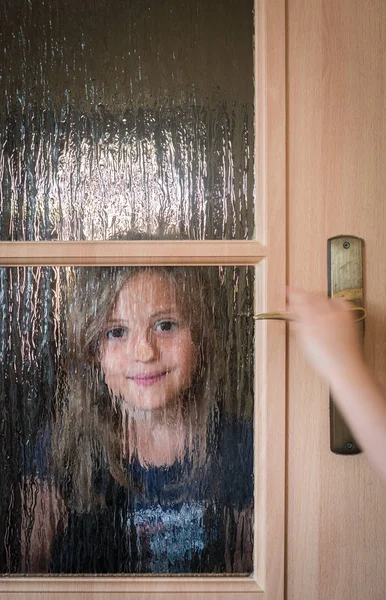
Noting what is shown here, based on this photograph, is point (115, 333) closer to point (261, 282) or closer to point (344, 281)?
point (261, 282)

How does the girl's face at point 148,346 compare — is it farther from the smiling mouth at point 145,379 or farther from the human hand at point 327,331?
the human hand at point 327,331

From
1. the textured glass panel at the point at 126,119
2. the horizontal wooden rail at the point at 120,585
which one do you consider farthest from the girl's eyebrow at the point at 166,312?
the horizontal wooden rail at the point at 120,585

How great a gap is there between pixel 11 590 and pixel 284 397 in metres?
0.55

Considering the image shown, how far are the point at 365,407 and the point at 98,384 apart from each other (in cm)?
44

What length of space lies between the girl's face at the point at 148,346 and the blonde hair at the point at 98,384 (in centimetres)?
1

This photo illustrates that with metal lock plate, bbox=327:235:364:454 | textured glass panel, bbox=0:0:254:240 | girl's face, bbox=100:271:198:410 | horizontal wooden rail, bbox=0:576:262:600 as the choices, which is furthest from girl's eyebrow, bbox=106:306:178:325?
horizontal wooden rail, bbox=0:576:262:600

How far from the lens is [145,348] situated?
1.06 metres

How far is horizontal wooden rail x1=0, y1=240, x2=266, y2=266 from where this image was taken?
1.06 metres

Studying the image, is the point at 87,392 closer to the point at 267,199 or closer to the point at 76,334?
the point at 76,334

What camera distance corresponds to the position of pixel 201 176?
107 centimetres

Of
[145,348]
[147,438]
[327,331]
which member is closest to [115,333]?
[145,348]

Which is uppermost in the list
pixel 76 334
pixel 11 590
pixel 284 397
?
pixel 76 334

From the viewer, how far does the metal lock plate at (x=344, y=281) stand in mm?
1043

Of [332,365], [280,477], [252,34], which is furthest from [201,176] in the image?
[280,477]
